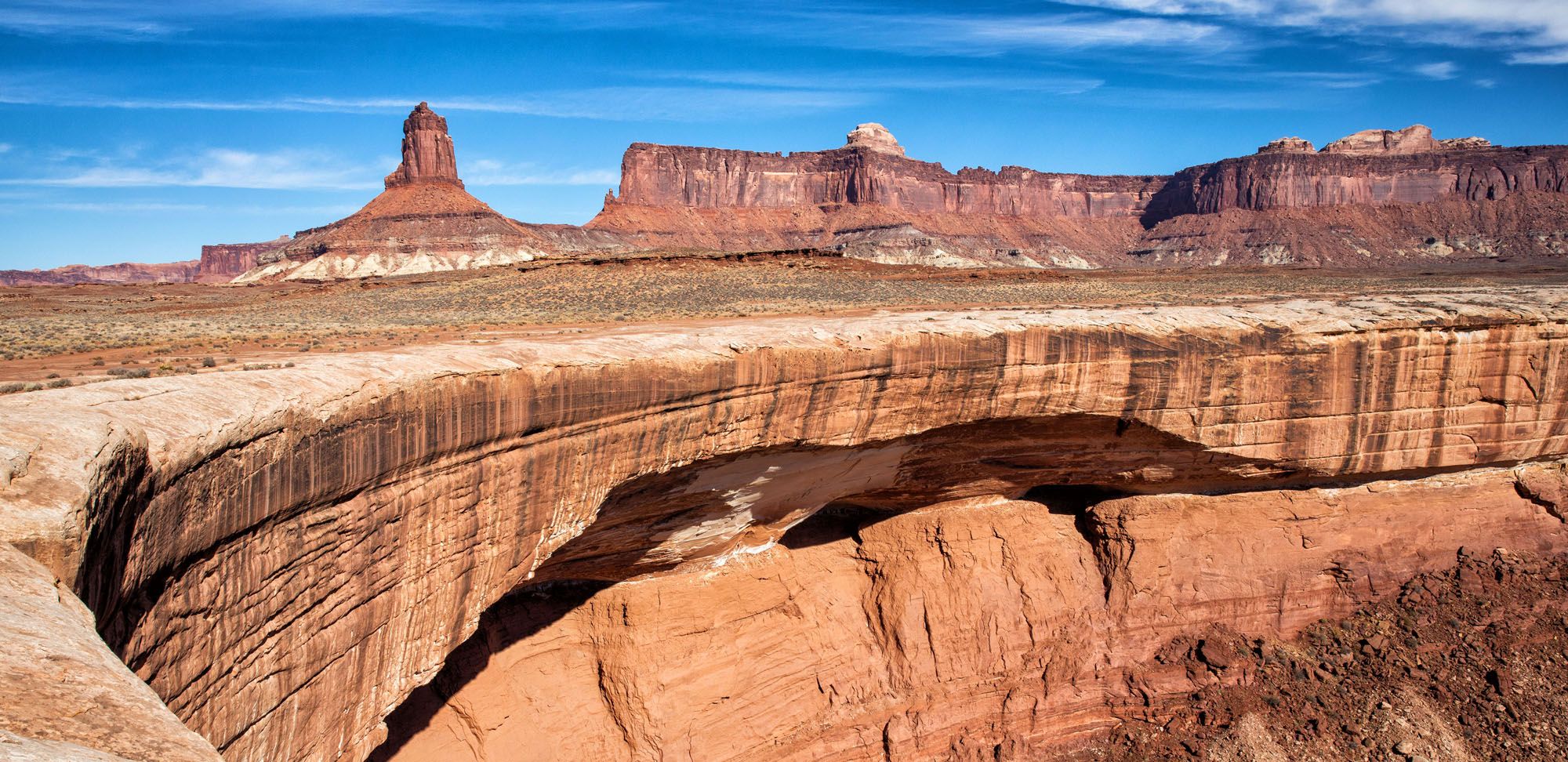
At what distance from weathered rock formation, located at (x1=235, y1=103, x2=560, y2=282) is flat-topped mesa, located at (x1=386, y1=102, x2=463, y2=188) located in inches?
3.3

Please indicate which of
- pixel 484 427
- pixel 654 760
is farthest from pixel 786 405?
pixel 654 760

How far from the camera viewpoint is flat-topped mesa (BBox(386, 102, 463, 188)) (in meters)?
93.6

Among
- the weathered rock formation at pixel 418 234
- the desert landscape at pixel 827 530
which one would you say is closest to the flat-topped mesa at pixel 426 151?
the weathered rock formation at pixel 418 234

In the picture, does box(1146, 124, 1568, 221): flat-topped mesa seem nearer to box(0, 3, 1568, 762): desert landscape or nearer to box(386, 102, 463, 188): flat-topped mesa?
box(386, 102, 463, 188): flat-topped mesa

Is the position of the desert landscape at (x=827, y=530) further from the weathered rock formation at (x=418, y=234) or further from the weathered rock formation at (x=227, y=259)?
the weathered rock formation at (x=227, y=259)

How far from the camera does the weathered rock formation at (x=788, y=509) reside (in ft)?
17.6

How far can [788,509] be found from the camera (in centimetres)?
1116

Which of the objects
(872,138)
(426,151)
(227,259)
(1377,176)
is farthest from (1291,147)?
(227,259)

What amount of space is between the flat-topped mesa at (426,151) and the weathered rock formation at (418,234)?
3.3 inches

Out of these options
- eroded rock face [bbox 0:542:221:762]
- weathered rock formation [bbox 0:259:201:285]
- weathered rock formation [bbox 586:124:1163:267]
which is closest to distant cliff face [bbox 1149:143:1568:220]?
weathered rock formation [bbox 586:124:1163:267]

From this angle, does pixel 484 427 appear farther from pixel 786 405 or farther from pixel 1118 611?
pixel 1118 611

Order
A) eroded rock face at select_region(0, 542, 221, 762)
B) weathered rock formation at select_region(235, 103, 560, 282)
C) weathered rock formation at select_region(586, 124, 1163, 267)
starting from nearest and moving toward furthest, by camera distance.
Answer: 1. eroded rock face at select_region(0, 542, 221, 762)
2. weathered rock formation at select_region(235, 103, 560, 282)
3. weathered rock formation at select_region(586, 124, 1163, 267)

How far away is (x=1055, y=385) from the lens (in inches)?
419

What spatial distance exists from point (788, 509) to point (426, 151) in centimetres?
9509
